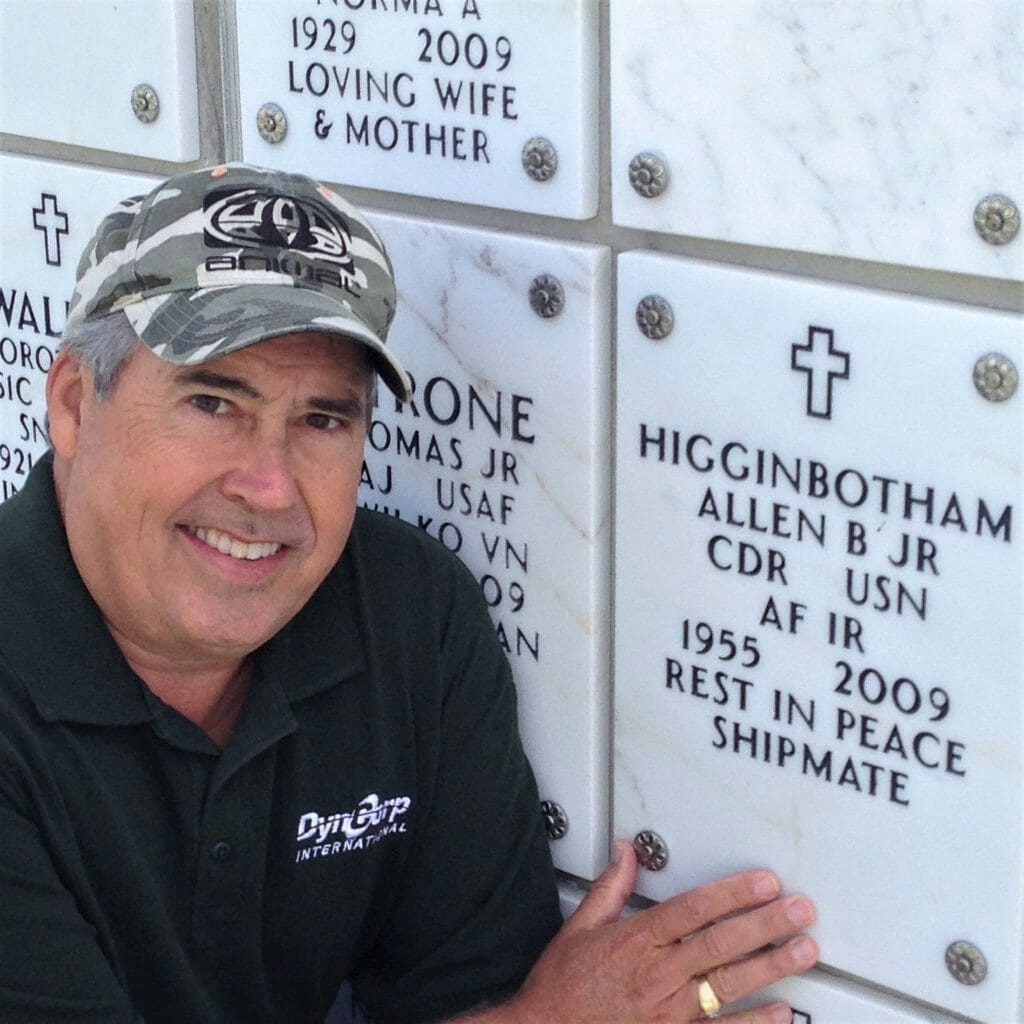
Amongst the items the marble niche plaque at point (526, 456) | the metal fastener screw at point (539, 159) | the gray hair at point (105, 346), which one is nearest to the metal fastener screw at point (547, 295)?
the marble niche plaque at point (526, 456)

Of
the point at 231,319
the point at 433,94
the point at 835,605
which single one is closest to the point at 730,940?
the point at 835,605

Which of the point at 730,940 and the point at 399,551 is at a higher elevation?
the point at 399,551

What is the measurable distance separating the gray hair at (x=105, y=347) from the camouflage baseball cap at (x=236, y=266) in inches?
0.5

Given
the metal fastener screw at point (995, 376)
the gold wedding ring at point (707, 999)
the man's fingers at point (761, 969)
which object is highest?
→ the metal fastener screw at point (995, 376)

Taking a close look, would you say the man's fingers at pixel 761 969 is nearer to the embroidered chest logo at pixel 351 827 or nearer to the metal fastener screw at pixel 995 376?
the embroidered chest logo at pixel 351 827

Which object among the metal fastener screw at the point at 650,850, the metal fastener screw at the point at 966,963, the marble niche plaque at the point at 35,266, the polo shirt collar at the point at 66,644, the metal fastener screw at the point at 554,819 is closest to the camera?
the metal fastener screw at the point at 966,963

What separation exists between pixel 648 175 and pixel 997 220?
40cm

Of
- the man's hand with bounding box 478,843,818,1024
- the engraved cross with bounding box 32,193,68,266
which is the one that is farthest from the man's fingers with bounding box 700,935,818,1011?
the engraved cross with bounding box 32,193,68,266

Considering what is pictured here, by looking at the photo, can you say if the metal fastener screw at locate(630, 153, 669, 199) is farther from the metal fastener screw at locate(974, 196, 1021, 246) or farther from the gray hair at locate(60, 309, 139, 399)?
the gray hair at locate(60, 309, 139, 399)

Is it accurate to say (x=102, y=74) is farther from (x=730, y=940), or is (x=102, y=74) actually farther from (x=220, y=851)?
(x=730, y=940)

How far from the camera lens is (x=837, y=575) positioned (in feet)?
6.24

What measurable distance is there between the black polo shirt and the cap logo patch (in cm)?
40

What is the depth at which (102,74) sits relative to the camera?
99.2 inches

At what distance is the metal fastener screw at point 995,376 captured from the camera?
67.2 inches
